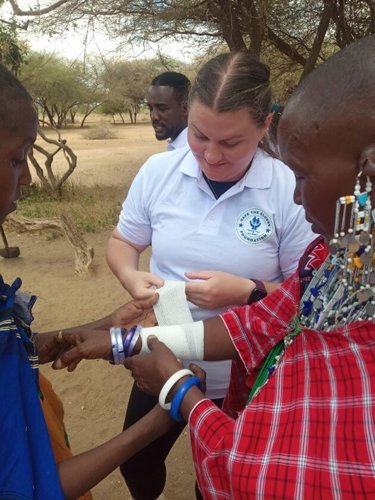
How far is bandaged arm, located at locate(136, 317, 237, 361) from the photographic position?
155 centimetres

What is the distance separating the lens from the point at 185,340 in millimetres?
1588

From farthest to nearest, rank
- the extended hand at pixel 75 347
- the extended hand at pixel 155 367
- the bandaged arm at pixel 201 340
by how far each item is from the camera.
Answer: the extended hand at pixel 75 347 → the bandaged arm at pixel 201 340 → the extended hand at pixel 155 367

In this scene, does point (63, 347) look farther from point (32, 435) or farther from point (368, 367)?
point (368, 367)

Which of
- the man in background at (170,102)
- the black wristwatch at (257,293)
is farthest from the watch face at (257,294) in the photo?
the man in background at (170,102)

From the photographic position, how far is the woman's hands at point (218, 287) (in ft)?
5.57

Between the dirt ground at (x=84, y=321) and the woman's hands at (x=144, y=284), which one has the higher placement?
the woman's hands at (x=144, y=284)

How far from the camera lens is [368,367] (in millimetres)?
958

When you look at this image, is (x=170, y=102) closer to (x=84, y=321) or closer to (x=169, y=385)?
(x=84, y=321)

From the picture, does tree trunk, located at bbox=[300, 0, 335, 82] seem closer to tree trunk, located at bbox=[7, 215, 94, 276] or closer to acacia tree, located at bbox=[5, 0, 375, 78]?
acacia tree, located at bbox=[5, 0, 375, 78]

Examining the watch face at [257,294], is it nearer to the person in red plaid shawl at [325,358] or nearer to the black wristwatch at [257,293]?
the black wristwatch at [257,293]

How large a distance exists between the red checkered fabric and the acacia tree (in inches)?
216

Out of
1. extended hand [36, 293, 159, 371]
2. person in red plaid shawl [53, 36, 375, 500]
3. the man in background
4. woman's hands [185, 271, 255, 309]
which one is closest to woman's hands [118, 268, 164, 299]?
extended hand [36, 293, 159, 371]

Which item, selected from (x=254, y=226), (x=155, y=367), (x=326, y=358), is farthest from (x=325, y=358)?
(x=254, y=226)

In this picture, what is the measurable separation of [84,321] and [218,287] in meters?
3.27
